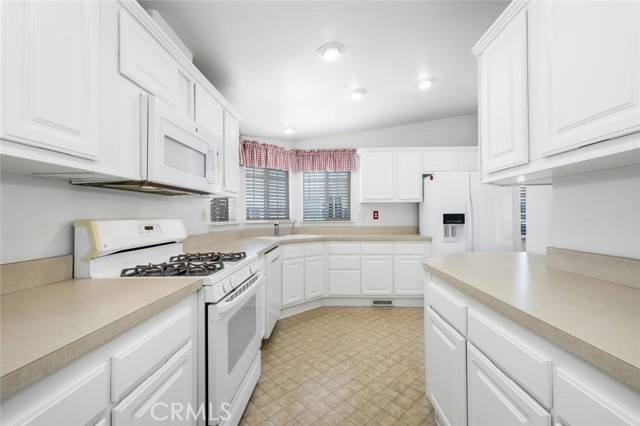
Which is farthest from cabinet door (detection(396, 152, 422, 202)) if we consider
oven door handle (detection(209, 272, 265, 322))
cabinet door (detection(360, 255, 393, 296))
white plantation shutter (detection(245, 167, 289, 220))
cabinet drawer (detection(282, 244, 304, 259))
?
oven door handle (detection(209, 272, 265, 322))

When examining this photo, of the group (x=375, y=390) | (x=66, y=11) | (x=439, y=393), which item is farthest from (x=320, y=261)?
(x=66, y=11)

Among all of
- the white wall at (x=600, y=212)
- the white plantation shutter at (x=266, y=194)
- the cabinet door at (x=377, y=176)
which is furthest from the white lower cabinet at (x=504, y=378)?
the white plantation shutter at (x=266, y=194)

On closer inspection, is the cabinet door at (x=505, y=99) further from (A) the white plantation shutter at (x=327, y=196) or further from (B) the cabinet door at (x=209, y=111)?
(A) the white plantation shutter at (x=327, y=196)

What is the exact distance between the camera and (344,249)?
3475 mm

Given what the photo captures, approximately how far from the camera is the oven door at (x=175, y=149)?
4.39 ft

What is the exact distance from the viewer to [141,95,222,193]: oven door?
4.39 ft

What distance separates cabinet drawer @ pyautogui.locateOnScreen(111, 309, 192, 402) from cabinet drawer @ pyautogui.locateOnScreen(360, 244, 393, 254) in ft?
8.48

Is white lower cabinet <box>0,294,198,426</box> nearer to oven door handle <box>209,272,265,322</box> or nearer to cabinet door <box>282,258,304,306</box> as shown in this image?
oven door handle <box>209,272,265,322</box>

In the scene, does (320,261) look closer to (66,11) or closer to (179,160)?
(179,160)

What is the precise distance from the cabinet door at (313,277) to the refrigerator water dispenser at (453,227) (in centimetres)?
155

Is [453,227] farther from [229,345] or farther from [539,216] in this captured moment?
[229,345]

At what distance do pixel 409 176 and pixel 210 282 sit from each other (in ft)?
10.2

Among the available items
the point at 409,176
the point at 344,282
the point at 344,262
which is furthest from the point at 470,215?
the point at 344,282

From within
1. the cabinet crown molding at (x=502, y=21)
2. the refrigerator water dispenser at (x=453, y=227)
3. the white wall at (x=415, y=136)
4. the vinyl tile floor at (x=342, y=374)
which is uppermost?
the white wall at (x=415, y=136)
